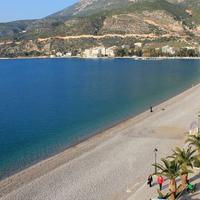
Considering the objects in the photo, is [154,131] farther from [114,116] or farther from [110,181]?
[110,181]

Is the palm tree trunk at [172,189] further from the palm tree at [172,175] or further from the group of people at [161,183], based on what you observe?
the group of people at [161,183]

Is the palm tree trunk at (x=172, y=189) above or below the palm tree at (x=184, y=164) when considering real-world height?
below

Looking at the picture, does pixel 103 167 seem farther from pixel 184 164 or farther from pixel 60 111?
pixel 60 111

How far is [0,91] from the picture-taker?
108 meters

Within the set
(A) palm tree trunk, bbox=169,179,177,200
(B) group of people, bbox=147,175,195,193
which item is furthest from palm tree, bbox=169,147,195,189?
(A) palm tree trunk, bbox=169,179,177,200

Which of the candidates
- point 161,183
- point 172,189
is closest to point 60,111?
point 161,183

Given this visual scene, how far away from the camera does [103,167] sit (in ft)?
121

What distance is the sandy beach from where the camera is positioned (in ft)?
105

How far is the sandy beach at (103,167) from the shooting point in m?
31.9

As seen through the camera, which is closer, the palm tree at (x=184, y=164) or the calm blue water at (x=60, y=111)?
the palm tree at (x=184, y=164)

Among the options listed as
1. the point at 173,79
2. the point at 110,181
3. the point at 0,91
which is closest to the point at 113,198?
the point at 110,181

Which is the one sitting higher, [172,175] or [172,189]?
[172,175]

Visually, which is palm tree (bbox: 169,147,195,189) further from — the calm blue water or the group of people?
the calm blue water

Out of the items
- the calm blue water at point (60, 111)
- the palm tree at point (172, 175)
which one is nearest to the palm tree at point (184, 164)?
the palm tree at point (172, 175)
